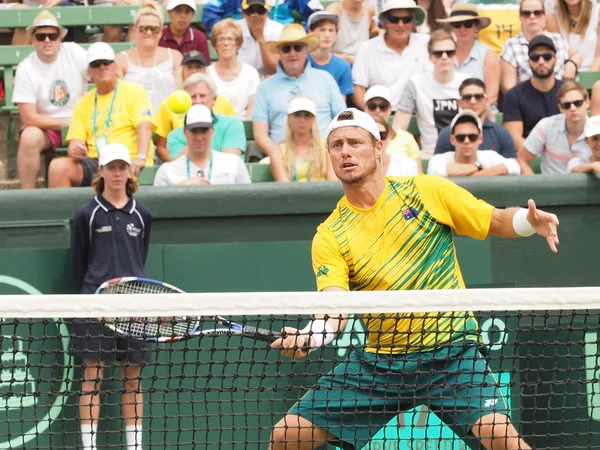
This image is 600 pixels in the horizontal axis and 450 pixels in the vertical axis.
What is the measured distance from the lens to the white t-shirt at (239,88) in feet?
30.8

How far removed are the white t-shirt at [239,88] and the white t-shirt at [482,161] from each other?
6.12 ft

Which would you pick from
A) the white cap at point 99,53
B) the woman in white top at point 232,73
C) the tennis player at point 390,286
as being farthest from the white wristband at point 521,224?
the woman in white top at point 232,73

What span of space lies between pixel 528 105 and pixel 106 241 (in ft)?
11.9

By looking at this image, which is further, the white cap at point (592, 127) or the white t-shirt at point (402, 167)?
the white t-shirt at point (402, 167)

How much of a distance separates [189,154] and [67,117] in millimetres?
1451

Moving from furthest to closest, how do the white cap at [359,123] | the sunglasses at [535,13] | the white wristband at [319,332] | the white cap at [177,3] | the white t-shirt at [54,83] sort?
1. the white cap at [177,3]
2. the sunglasses at [535,13]
3. the white t-shirt at [54,83]
4. the white cap at [359,123]
5. the white wristband at [319,332]

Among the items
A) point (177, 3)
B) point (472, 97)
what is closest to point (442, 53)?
point (472, 97)

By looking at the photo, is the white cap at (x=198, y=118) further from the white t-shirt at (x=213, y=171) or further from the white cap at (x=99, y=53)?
the white cap at (x=99, y=53)

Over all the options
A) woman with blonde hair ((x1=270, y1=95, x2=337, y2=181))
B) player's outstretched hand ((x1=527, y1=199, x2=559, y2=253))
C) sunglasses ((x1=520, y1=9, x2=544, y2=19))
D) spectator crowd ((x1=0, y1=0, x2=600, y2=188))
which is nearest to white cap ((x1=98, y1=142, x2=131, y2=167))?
spectator crowd ((x1=0, y1=0, x2=600, y2=188))

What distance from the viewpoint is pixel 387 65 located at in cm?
953

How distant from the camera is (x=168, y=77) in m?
9.41

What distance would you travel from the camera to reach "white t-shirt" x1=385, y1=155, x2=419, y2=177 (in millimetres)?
8117

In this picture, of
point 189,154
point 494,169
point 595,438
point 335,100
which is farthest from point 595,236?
point 189,154

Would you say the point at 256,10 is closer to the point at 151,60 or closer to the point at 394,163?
the point at 151,60
